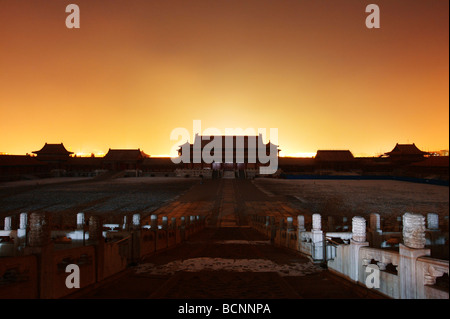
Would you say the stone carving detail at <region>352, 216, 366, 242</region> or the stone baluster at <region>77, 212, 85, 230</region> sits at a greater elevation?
the stone carving detail at <region>352, 216, 366, 242</region>

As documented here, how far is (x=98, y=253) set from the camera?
550 centimetres

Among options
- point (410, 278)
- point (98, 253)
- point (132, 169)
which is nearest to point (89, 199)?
point (98, 253)

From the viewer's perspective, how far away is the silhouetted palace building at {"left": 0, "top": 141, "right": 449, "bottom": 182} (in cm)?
6059

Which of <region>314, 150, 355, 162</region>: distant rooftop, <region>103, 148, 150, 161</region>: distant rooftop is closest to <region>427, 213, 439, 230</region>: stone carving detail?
A: <region>314, 150, 355, 162</region>: distant rooftop

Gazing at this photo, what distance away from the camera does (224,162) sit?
62156mm

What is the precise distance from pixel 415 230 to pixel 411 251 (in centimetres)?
30

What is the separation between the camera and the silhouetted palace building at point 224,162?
60.6m

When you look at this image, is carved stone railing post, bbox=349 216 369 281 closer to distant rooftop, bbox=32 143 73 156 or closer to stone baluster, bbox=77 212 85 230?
stone baluster, bbox=77 212 85 230

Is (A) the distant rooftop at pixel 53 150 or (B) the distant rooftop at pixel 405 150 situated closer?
(A) the distant rooftop at pixel 53 150

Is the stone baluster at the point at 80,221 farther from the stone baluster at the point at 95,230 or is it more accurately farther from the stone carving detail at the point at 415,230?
the stone carving detail at the point at 415,230

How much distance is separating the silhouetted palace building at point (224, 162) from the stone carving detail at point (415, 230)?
172 feet

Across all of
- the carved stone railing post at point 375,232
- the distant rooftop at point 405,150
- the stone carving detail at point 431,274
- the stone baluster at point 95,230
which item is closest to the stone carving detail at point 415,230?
the stone carving detail at point 431,274
